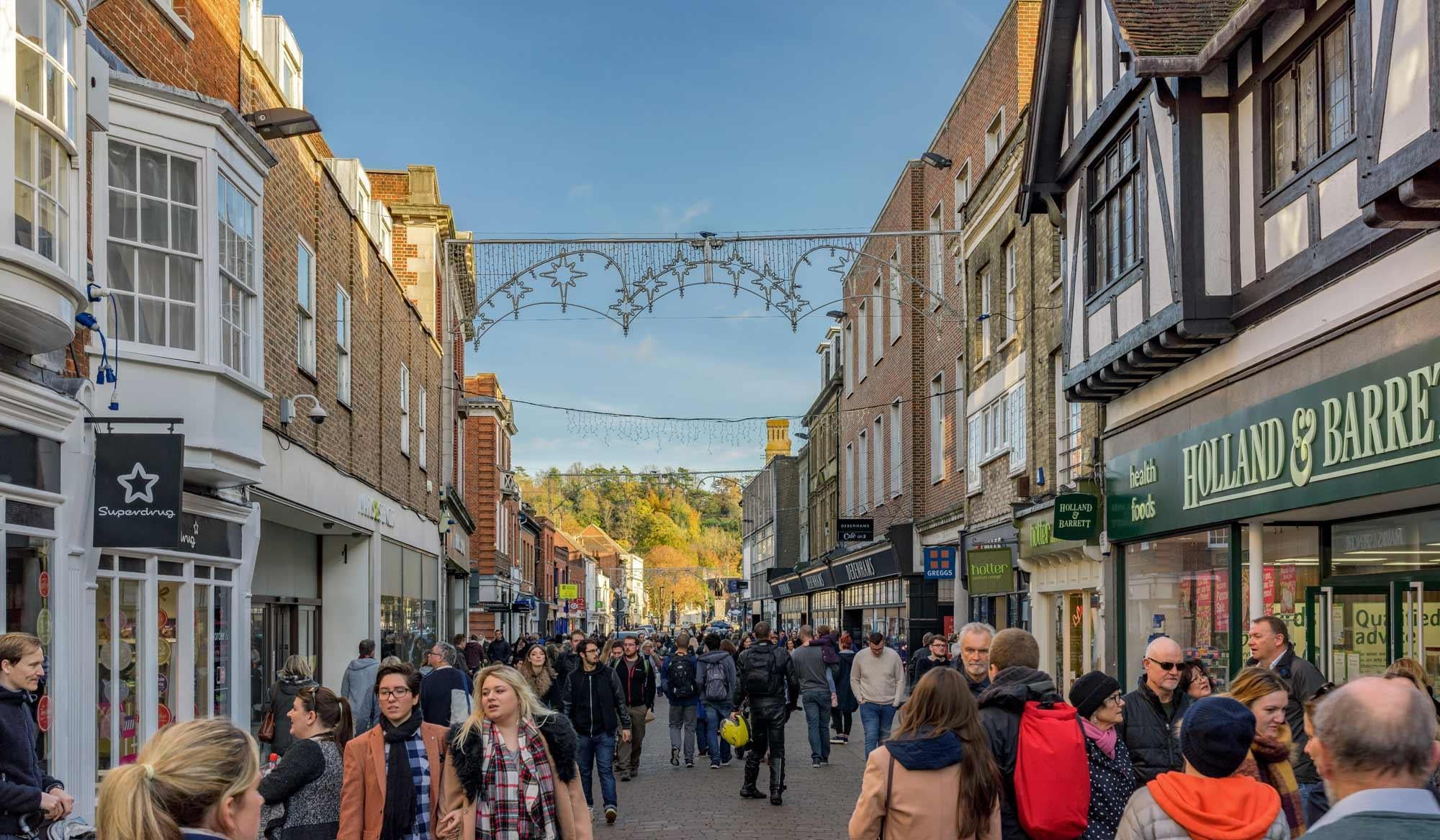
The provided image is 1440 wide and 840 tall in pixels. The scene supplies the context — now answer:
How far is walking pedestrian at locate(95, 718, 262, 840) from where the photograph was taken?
3.18m

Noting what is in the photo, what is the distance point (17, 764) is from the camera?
6.35 m

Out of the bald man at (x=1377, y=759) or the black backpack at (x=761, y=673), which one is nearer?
the bald man at (x=1377, y=759)

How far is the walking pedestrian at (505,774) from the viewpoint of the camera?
6.27 metres

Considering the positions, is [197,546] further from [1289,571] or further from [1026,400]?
[1026,400]

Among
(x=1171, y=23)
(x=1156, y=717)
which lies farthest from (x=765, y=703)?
(x=1156, y=717)

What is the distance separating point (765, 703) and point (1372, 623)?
5.99 m

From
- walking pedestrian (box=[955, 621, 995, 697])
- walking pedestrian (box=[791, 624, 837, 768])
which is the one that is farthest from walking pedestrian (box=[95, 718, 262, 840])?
walking pedestrian (box=[791, 624, 837, 768])

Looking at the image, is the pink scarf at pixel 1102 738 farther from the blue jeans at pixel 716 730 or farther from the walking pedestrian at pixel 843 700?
the walking pedestrian at pixel 843 700

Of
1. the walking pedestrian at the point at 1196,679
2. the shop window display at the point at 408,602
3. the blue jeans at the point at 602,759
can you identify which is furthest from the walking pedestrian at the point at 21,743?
the shop window display at the point at 408,602

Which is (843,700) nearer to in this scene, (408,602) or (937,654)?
(937,654)

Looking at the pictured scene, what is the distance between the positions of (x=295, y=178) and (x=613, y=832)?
8.51 metres

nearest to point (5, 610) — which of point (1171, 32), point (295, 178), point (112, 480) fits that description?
point (112, 480)

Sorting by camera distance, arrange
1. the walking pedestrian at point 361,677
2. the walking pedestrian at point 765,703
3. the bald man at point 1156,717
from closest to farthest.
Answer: the bald man at point 1156,717
the walking pedestrian at point 361,677
the walking pedestrian at point 765,703

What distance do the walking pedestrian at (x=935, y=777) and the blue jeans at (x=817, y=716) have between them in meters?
12.7
